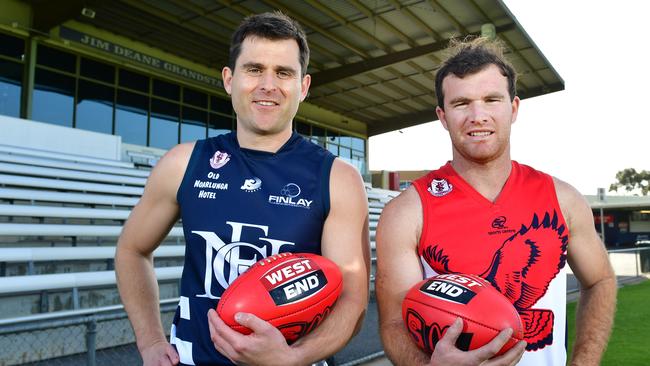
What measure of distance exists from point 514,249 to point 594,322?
470 mm

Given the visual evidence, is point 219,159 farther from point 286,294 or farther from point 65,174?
point 65,174

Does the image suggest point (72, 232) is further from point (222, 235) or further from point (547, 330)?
point (547, 330)

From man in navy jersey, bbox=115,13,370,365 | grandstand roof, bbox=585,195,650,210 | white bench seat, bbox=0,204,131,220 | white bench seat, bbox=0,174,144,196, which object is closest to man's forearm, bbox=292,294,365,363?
man in navy jersey, bbox=115,13,370,365

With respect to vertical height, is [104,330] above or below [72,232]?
below

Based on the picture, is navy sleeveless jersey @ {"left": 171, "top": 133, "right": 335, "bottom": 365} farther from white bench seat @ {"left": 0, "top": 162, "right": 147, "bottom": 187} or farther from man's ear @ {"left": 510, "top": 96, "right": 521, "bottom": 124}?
white bench seat @ {"left": 0, "top": 162, "right": 147, "bottom": 187}

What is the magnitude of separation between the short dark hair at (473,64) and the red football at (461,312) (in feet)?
2.56

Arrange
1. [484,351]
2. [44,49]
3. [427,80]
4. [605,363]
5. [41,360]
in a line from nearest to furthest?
[484,351] < [41,360] < [605,363] < [44,49] < [427,80]

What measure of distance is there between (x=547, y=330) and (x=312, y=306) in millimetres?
1028

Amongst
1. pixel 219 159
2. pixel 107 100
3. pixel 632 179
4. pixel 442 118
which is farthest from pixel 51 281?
pixel 632 179

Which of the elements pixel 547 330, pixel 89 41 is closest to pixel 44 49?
pixel 89 41

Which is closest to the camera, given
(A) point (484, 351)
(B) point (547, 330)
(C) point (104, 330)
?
(A) point (484, 351)

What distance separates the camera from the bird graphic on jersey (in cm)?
195

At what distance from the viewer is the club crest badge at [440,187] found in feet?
6.82

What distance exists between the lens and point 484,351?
147 cm
